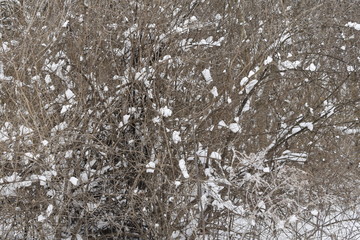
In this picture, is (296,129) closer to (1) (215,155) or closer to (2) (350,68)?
(1) (215,155)

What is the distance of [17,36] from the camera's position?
199 inches

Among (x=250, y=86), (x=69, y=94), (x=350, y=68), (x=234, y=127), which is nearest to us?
(x=69, y=94)

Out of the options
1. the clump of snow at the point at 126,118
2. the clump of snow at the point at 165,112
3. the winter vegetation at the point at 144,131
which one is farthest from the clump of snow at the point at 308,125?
the clump of snow at the point at 126,118

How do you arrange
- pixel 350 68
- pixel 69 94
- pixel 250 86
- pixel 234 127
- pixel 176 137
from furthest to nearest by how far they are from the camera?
pixel 350 68
pixel 250 86
pixel 234 127
pixel 176 137
pixel 69 94

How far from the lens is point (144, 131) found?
4.64m

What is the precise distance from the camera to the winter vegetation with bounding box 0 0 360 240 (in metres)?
4.41

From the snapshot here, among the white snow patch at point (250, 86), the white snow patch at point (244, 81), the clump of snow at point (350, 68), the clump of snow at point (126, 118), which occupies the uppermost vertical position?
the clump of snow at point (350, 68)

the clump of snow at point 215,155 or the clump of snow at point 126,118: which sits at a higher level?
the clump of snow at point 126,118

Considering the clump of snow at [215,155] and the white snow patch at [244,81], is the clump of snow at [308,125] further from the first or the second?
the clump of snow at [215,155]

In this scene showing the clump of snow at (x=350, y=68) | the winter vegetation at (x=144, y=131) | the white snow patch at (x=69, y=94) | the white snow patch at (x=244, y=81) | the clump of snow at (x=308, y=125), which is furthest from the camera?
the clump of snow at (x=350, y=68)

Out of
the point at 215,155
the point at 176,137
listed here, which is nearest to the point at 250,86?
the point at 215,155

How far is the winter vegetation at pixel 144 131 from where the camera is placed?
14.5 feet

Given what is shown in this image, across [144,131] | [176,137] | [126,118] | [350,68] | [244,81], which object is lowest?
[176,137]

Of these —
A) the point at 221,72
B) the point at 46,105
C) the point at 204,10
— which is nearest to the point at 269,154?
the point at 221,72
